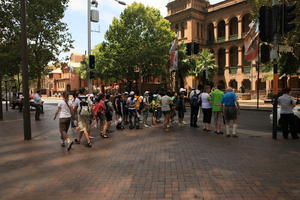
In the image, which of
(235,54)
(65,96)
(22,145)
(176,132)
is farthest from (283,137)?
(235,54)

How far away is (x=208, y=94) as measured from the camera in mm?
9617

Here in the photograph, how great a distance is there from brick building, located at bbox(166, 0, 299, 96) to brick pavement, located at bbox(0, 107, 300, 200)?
33112 millimetres

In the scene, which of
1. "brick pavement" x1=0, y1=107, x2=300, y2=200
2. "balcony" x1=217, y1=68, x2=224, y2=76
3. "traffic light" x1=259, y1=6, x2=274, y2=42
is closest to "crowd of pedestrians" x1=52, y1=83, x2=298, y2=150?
"brick pavement" x1=0, y1=107, x2=300, y2=200

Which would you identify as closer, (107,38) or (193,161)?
(193,161)

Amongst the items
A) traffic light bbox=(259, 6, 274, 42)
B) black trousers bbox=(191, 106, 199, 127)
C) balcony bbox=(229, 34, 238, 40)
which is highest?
balcony bbox=(229, 34, 238, 40)

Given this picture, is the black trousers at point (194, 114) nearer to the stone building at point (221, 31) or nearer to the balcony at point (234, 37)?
the stone building at point (221, 31)

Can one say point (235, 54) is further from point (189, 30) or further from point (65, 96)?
point (65, 96)

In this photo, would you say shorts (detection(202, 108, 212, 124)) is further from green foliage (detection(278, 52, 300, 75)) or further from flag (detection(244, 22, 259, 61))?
green foliage (detection(278, 52, 300, 75))

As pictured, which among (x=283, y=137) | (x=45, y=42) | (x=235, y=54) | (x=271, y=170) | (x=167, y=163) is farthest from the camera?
(x=235, y=54)

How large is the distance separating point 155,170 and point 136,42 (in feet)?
92.0

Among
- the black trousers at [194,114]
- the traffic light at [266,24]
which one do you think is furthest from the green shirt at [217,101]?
the traffic light at [266,24]

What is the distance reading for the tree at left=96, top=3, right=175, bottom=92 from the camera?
104 feet

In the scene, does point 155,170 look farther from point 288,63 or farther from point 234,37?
point 234,37

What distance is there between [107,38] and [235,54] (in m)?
22.3
